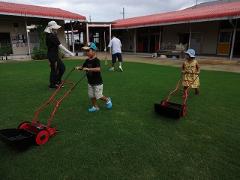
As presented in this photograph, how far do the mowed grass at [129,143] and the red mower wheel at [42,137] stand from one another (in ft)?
0.26

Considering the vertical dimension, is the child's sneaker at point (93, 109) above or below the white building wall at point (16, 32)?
below

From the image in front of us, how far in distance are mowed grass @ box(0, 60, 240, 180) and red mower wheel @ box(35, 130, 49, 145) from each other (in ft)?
0.26

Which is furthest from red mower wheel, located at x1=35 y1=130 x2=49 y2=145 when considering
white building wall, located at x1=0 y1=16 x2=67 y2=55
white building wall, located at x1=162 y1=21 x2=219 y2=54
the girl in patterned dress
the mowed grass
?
white building wall, located at x1=162 y1=21 x2=219 y2=54

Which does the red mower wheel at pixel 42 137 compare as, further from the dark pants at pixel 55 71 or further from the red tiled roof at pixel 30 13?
the red tiled roof at pixel 30 13

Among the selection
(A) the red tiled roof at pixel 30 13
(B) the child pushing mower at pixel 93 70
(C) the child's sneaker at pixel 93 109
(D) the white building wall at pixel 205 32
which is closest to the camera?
(B) the child pushing mower at pixel 93 70

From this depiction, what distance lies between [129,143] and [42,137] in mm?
1246

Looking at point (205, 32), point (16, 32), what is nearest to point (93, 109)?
point (16, 32)

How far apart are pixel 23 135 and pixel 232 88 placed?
595cm

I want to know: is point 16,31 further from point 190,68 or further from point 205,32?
point 190,68

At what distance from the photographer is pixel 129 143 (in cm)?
329

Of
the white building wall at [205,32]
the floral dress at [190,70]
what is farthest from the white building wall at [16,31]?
the floral dress at [190,70]

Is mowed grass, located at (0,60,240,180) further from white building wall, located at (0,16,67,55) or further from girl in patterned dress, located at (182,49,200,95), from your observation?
white building wall, located at (0,16,67,55)

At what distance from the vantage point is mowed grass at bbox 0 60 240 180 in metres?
2.63

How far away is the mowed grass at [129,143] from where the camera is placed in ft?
8.63
